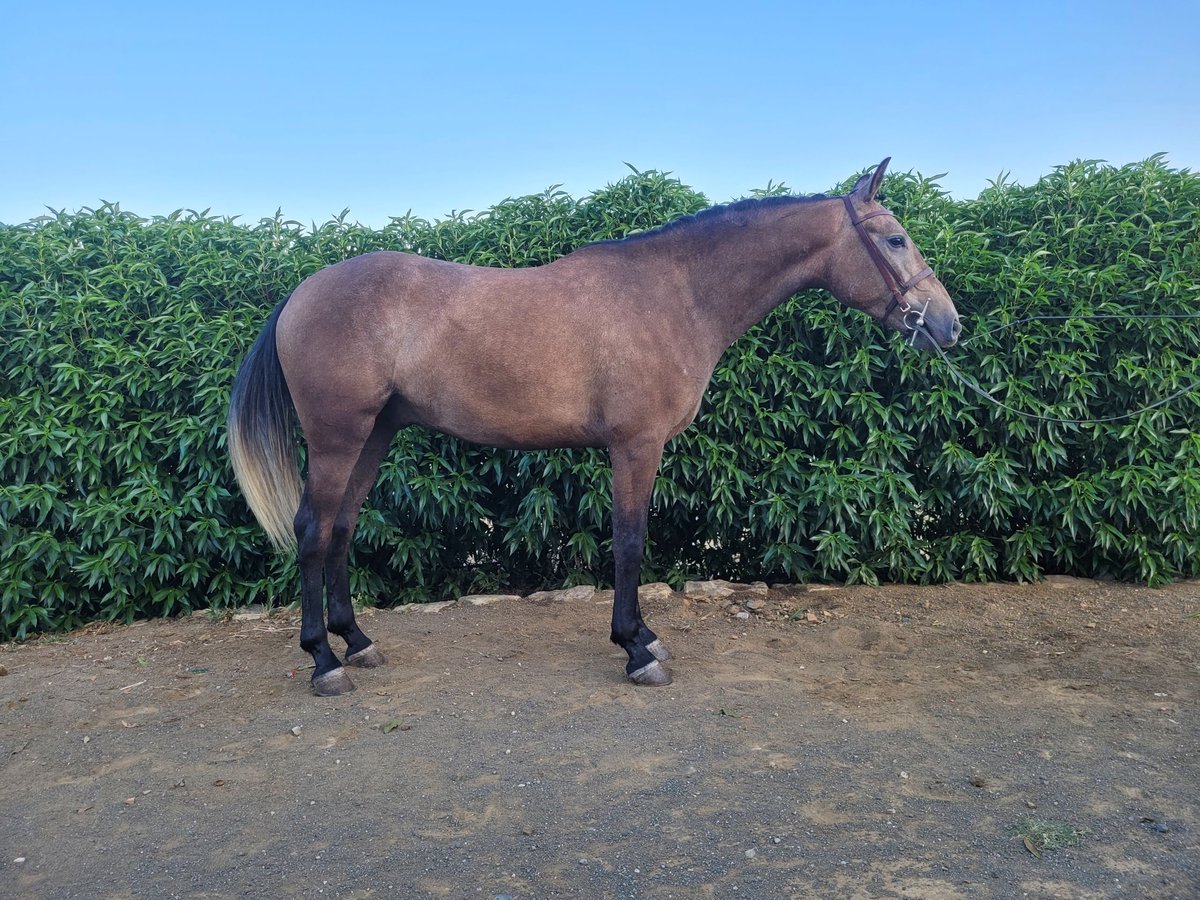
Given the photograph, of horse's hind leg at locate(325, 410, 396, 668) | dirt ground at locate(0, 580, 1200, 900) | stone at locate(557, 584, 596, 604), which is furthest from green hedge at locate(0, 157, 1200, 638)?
horse's hind leg at locate(325, 410, 396, 668)

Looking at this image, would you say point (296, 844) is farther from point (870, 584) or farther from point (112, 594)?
point (870, 584)

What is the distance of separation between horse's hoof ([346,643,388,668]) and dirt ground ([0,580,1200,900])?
10cm

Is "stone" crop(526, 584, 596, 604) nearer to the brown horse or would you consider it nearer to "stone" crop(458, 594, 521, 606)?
"stone" crop(458, 594, 521, 606)

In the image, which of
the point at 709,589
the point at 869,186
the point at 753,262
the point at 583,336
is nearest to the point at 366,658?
the point at 583,336

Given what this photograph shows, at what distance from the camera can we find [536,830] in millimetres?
2826

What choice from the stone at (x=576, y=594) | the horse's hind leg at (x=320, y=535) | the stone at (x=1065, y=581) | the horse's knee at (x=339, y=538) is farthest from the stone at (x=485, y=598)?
the stone at (x=1065, y=581)

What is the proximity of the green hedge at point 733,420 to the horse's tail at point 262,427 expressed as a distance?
114 centimetres

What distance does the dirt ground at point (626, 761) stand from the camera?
2.59 meters

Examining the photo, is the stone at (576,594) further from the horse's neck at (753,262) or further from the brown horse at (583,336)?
the horse's neck at (753,262)

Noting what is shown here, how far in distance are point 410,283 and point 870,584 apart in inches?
144

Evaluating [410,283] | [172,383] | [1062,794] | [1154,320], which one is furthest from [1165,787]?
[172,383]

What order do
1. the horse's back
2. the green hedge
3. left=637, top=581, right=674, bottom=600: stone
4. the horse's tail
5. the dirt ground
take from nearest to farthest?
the dirt ground → the horse's back → the horse's tail → the green hedge → left=637, top=581, right=674, bottom=600: stone

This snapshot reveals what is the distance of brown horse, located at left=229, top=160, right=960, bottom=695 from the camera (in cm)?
402

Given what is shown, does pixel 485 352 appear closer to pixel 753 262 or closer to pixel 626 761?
pixel 753 262
